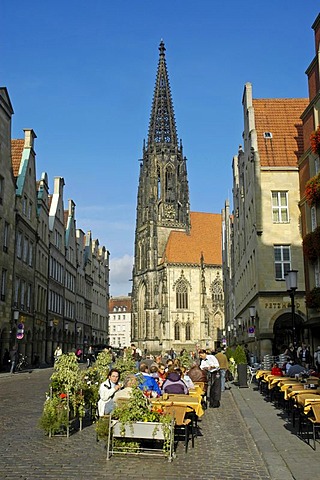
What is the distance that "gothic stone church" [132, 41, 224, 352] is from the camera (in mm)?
100562

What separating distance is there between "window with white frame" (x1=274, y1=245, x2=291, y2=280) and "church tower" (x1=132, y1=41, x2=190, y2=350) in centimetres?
7089

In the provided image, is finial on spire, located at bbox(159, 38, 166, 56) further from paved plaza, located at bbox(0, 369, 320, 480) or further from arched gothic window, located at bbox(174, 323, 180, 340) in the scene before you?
paved plaza, located at bbox(0, 369, 320, 480)

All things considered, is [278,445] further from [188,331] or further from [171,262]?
[171,262]

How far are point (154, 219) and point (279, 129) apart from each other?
72.9m

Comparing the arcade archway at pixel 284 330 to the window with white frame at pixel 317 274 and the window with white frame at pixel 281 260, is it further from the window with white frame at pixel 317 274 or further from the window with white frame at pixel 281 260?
the window with white frame at pixel 317 274

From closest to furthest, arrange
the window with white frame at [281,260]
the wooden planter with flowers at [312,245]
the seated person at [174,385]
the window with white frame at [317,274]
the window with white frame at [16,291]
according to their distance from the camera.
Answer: the seated person at [174,385] → the wooden planter with flowers at [312,245] → the window with white frame at [317,274] → the window with white frame at [281,260] → the window with white frame at [16,291]

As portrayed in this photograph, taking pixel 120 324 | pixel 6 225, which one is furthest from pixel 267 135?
pixel 120 324

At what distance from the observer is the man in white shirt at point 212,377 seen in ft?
57.7

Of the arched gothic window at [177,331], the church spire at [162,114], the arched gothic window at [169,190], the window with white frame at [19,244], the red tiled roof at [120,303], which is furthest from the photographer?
the red tiled roof at [120,303]

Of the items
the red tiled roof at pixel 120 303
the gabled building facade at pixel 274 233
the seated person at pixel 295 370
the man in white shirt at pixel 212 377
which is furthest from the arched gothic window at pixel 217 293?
the seated person at pixel 295 370

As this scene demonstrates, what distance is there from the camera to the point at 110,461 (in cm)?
900

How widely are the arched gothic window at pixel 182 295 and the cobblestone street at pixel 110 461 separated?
3461 inches

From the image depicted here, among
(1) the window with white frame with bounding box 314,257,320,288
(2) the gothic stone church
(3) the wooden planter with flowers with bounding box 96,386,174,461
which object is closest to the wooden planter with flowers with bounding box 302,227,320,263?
(1) the window with white frame with bounding box 314,257,320,288

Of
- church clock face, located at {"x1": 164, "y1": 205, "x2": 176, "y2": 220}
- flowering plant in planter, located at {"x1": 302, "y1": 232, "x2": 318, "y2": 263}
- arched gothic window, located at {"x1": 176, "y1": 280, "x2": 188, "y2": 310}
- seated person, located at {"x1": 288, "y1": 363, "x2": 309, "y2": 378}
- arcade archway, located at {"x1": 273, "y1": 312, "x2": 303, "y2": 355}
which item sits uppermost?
church clock face, located at {"x1": 164, "y1": 205, "x2": 176, "y2": 220}
